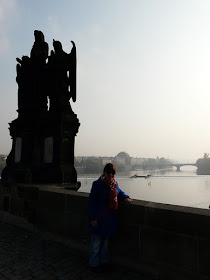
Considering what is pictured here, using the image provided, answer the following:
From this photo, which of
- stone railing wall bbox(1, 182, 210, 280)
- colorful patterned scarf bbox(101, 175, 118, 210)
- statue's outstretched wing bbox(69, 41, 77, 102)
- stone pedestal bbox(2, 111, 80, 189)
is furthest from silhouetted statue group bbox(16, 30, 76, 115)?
colorful patterned scarf bbox(101, 175, 118, 210)

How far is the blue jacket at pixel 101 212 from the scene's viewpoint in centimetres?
322

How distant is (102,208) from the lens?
3.24m

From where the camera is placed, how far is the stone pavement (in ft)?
10.1

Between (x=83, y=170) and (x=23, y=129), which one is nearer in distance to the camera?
(x=23, y=129)

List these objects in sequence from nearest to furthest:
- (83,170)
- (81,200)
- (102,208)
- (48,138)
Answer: (102,208), (81,200), (48,138), (83,170)

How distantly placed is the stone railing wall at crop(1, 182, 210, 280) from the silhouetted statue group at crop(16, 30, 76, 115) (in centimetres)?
387

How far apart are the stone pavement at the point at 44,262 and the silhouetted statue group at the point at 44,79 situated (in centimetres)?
401

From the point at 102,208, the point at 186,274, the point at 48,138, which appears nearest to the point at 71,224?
the point at 102,208

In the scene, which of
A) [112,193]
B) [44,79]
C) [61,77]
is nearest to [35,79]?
[44,79]

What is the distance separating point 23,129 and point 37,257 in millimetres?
4692

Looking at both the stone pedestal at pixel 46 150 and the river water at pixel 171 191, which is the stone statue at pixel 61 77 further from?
the river water at pixel 171 191

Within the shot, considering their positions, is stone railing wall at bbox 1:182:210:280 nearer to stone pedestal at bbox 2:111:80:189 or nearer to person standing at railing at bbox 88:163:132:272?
person standing at railing at bbox 88:163:132:272

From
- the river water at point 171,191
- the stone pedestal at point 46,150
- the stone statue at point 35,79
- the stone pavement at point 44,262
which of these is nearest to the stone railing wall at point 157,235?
the stone pavement at point 44,262

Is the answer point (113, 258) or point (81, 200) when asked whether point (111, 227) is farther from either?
point (81, 200)
